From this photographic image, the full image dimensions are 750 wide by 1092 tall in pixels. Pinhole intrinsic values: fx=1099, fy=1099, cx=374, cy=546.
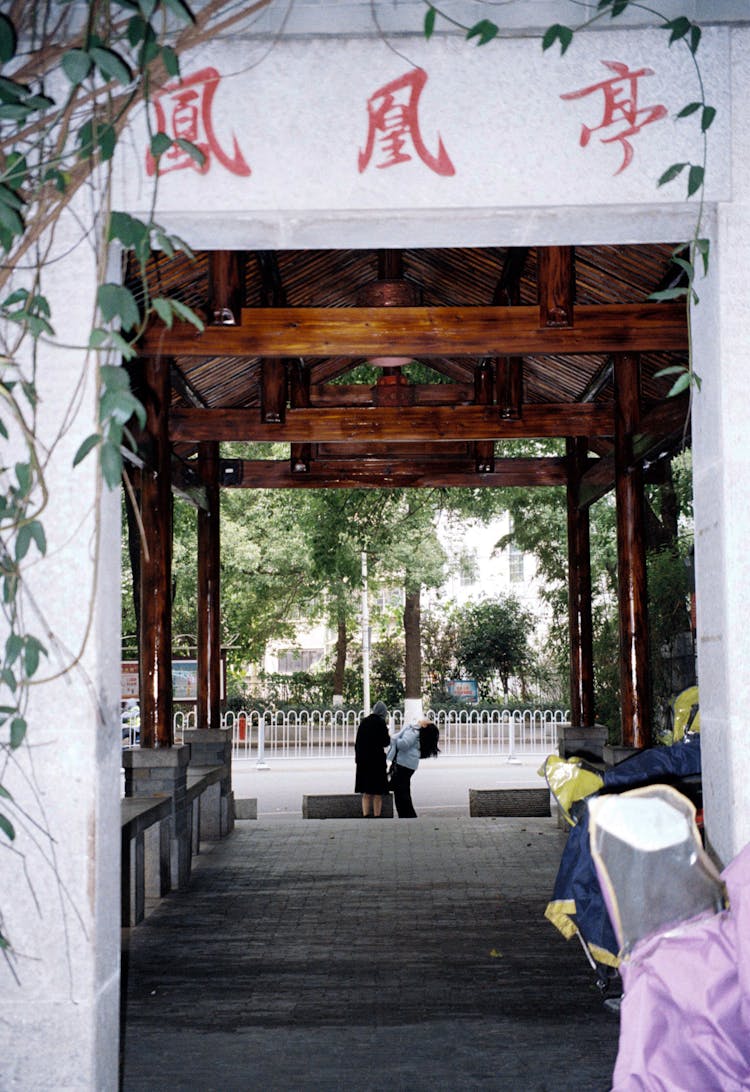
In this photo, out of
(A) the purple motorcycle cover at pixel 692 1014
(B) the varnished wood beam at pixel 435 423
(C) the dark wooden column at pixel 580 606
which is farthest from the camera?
(C) the dark wooden column at pixel 580 606

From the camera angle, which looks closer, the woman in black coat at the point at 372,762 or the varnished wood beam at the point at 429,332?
the varnished wood beam at the point at 429,332

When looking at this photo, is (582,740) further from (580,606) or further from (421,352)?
(421,352)

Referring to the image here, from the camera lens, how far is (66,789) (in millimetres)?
2680

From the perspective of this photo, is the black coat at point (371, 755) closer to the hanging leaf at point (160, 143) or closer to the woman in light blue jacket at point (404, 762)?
the woman in light blue jacket at point (404, 762)

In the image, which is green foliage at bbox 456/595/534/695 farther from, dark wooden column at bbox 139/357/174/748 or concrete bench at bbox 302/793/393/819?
dark wooden column at bbox 139/357/174/748

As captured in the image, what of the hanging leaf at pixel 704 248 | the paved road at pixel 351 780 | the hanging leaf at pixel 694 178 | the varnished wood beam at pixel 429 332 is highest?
the varnished wood beam at pixel 429 332

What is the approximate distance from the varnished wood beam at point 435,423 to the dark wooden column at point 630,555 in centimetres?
75

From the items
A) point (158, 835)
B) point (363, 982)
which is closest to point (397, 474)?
point (158, 835)

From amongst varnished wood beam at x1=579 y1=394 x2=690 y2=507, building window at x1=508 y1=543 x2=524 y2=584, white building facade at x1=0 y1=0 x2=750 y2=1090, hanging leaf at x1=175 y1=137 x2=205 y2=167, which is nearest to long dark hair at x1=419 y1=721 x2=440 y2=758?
varnished wood beam at x1=579 y1=394 x2=690 y2=507

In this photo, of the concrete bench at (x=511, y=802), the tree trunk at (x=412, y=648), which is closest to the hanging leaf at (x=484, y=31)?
the concrete bench at (x=511, y=802)

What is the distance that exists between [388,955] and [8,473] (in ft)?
10.4

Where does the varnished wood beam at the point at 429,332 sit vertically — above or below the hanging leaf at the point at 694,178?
above

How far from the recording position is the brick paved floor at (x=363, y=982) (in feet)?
11.8

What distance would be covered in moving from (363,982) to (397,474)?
614 cm
